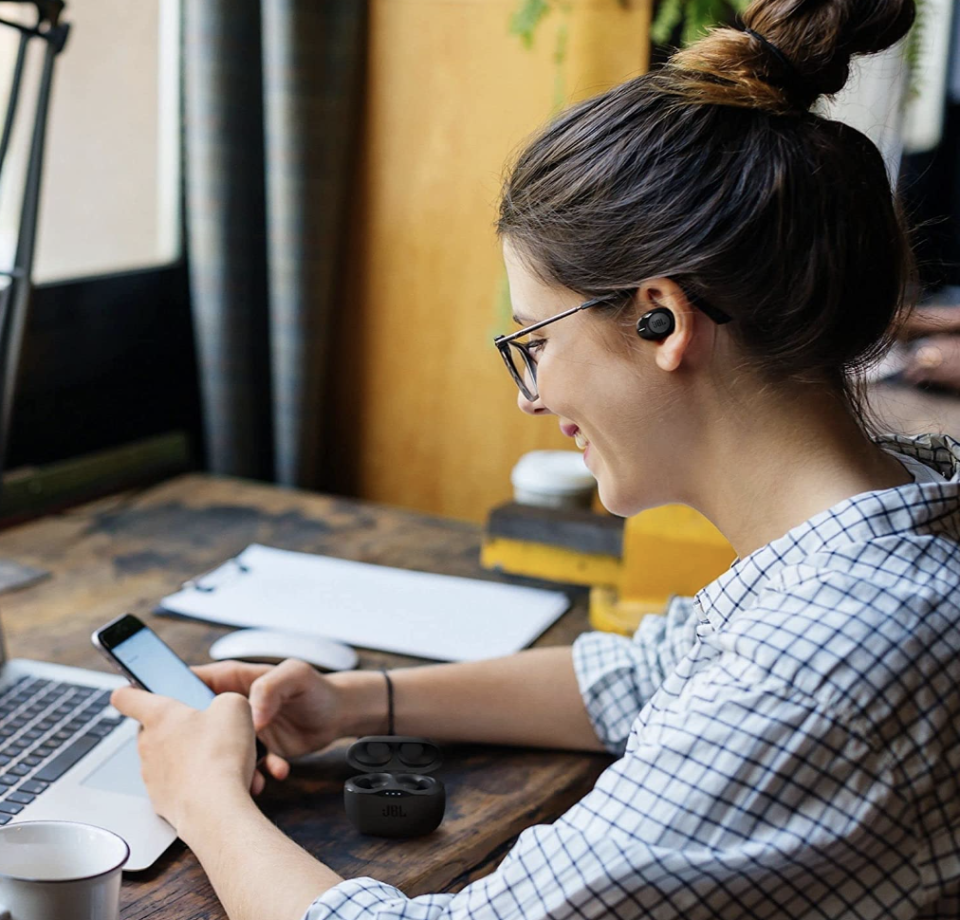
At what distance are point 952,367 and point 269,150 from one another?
1.28 meters

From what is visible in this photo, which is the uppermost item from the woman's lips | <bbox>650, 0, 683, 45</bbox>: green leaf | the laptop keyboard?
<bbox>650, 0, 683, 45</bbox>: green leaf

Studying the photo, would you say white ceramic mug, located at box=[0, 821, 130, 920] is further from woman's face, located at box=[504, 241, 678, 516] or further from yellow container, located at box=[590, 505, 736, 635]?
yellow container, located at box=[590, 505, 736, 635]

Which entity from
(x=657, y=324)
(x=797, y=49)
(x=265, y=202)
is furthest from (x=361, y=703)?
(x=265, y=202)

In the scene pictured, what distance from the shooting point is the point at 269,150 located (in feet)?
7.22

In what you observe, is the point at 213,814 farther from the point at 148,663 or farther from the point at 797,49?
the point at 797,49

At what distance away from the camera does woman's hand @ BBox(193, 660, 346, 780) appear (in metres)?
1.07

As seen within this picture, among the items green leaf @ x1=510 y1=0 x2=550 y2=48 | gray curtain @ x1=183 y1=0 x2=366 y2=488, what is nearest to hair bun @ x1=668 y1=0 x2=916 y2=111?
green leaf @ x1=510 y1=0 x2=550 y2=48

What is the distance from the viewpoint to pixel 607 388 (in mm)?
858

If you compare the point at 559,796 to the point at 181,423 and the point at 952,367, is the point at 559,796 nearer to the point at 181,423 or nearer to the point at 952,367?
the point at 952,367

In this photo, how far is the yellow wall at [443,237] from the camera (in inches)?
86.0

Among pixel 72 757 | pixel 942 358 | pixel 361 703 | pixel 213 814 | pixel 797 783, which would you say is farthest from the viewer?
pixel 942 358

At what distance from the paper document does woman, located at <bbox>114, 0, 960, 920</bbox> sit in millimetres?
367

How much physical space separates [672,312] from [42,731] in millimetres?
663

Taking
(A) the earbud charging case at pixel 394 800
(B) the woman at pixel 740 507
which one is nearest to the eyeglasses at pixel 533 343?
(B) the woman at pixel 740 507
